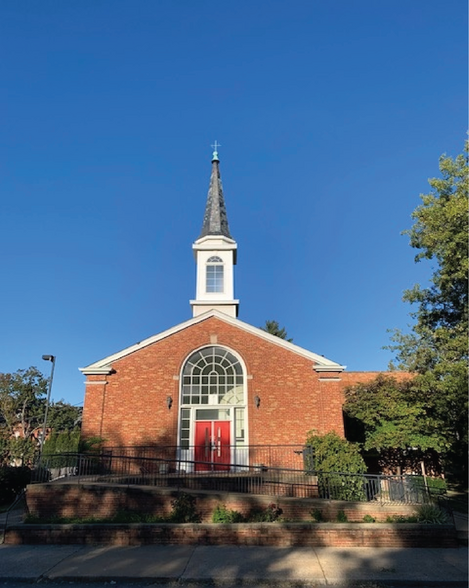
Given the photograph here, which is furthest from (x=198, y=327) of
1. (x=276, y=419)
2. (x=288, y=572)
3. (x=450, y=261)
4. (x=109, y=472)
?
(x=288, y=572)

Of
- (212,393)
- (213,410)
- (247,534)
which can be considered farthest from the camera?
(212,393)

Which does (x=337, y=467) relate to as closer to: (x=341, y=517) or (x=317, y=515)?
(x=341, y=517)

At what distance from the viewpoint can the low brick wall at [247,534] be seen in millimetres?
11172

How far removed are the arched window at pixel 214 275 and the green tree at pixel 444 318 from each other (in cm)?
969

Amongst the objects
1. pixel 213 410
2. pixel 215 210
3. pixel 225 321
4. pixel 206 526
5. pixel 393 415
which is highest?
pixel 215 210

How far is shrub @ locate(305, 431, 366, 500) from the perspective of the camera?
13.6 m

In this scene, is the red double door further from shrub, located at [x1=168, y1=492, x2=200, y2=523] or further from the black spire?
the black spire

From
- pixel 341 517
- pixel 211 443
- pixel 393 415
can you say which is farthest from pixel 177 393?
pixel 393 415

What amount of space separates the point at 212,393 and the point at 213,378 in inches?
26.3

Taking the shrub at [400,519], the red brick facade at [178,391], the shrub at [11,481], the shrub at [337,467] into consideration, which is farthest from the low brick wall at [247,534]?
the shrub at [11,481]

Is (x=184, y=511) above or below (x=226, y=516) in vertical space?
above

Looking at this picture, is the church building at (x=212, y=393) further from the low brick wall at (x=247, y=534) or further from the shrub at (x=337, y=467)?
the low brick wall at (x=247, y=534)

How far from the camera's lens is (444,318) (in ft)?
67.1

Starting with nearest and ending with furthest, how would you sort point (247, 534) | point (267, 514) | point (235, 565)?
point (235, 565) < point (247, 534) < point (267, 514)
